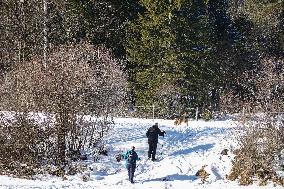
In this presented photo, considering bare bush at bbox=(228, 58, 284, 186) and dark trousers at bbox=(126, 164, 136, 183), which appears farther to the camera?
bare bush at bbox=(228, 58, 284, 186)

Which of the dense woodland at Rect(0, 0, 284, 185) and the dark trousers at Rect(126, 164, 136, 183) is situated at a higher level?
the dense woodland at Rect(0, 0, 284, 185)

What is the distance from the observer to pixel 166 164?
2389 centimetres

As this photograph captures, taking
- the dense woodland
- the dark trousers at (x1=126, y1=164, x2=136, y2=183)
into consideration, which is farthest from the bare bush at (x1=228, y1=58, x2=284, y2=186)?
the dense woodland

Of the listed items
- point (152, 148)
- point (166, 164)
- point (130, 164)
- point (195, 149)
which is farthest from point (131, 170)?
point (195, 149)

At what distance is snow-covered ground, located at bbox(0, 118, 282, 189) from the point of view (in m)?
21.8

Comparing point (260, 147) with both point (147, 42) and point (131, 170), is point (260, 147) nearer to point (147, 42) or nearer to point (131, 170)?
point (131, 170)

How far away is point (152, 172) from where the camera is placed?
23.3m

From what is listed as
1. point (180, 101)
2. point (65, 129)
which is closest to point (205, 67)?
point (180, 101)

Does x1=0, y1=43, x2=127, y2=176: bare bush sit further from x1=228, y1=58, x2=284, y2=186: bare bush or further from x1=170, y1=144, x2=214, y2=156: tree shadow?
x1=228, y1=58, x2=284, y2=186: bare bush

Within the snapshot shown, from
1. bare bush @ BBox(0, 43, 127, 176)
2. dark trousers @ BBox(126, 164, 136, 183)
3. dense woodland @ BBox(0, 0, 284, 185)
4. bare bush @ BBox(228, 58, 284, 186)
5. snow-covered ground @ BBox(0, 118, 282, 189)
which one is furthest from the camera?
dense woodland @ BBox(0, 0, 284, 185)

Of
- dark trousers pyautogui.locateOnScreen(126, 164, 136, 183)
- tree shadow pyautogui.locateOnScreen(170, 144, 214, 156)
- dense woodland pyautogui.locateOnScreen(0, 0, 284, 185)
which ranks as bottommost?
dark trousers pyautogui.locateOnScreen(126, 164, 136, 183)

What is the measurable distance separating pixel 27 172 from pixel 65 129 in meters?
2.65

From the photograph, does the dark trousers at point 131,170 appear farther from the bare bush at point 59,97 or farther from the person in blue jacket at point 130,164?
the bare bush at point 59,97

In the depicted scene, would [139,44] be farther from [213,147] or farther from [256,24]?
[213,147]
